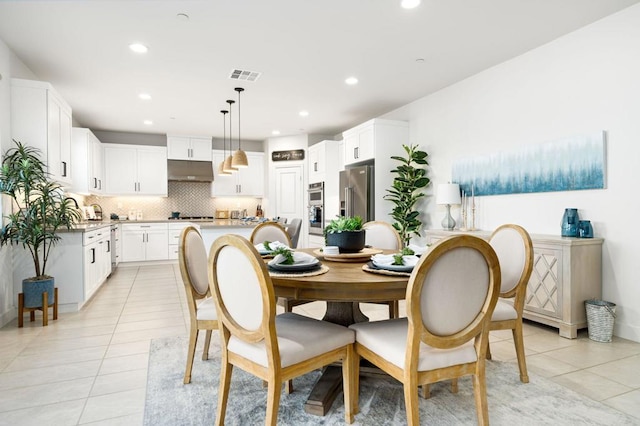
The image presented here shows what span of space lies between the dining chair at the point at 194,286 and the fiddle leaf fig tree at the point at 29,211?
2017 mm

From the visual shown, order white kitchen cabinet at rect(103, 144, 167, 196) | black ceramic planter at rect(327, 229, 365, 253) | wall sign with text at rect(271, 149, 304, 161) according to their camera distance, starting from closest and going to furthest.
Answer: black ceramic planter at rect(327, 229, 365, 253) → white kitchen cabinet at rect(103, 144, 167, 196) → wall sign with text at rect(271, 149, 304, 161)

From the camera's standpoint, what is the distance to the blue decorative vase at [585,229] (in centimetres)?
315

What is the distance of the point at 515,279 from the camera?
229 centimetres

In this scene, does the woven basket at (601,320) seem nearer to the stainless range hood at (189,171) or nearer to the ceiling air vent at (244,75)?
the ceiling air vent at (244,75)

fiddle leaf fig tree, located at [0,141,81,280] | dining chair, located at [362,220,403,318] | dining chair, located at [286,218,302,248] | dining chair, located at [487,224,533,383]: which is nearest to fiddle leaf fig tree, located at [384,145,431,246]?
dining chair, located at [286,218,302,248]

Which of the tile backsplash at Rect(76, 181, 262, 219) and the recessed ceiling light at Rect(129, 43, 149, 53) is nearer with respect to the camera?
the recessed ceiling light at Rect(129, 43, 149, 53)

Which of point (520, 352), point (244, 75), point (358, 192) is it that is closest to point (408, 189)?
point (358, 192)

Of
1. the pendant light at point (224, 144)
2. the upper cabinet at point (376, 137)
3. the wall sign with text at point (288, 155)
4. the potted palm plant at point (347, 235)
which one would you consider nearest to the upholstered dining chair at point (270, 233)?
the potted palm plant at point (347, 235)

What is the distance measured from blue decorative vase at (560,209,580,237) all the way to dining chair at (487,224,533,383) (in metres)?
1.21

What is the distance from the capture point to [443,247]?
1396mm

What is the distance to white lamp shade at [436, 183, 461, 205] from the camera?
4.34m

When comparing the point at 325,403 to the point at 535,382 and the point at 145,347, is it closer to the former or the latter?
the point at 535,382

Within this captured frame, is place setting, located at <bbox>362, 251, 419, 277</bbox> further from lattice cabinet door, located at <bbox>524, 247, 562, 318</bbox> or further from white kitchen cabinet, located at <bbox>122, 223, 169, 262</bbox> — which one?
white kitchen cabinet, located at <bbox>122, 223, 169, 262</bbox>

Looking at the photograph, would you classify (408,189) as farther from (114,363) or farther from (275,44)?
(114,363)
